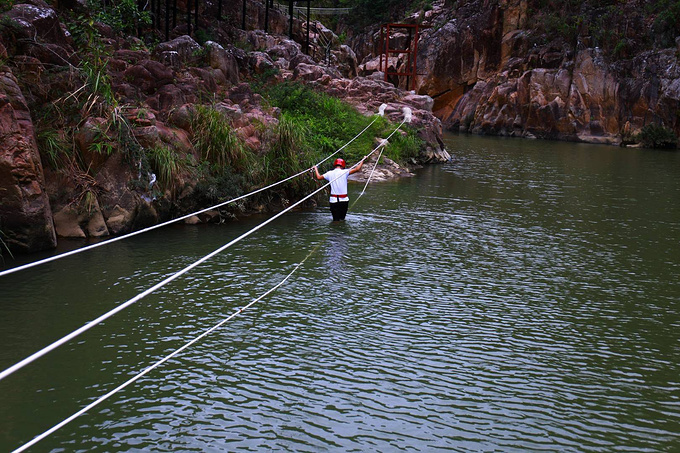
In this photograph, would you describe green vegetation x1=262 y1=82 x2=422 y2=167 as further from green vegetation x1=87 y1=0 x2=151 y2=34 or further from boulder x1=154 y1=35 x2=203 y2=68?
green vegetation x1=87 y1=0 x2=151 y2=34

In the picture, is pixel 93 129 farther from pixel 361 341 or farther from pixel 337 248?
pixel 361 341

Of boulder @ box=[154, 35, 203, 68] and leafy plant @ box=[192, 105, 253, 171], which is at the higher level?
boulder @ box=[154, 35, 203, 68]

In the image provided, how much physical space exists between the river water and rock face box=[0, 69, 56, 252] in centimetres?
66

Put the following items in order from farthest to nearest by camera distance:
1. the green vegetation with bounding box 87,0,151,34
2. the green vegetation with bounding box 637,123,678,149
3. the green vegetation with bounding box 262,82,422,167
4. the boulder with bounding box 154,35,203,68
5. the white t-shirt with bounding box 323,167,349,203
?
the green vegetation with bounding box 637,123,678,149 < the green vegetation with bounding box 262,82,422,167 < the green vegetation with bounding box 87,0,151,34 < the boulder with bounding box 154,35,203,68 < the white t-shirt with bounding box 323,167,349,203

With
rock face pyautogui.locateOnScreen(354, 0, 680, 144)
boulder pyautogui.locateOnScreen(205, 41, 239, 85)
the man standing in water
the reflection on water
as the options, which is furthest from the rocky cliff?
rock face pyautogui.locateOnScreen(354, 0, 680, 144)

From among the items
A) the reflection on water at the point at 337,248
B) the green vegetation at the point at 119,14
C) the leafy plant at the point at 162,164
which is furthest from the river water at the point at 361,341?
the green vegetation at the point at 119,14

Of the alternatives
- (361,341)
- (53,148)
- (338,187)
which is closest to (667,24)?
(338,187)

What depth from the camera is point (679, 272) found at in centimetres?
1144

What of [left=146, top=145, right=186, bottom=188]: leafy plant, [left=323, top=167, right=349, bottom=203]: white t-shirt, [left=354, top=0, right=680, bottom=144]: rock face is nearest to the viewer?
[left=146, top=145, right=186, bottom=188]: leafy plant

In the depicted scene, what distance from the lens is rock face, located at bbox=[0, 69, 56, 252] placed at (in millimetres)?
10492

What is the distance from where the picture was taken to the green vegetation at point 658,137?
4066 centimetres

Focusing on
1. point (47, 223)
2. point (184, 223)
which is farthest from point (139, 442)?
point (184, 223)

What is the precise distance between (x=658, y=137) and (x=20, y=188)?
128ft

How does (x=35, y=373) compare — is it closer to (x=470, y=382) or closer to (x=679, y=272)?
(x=470, y=382)
